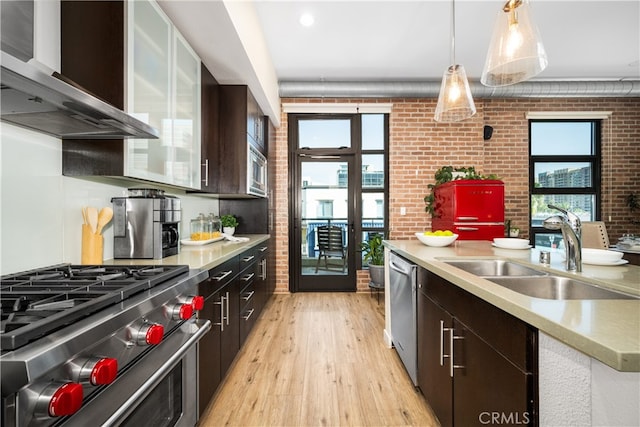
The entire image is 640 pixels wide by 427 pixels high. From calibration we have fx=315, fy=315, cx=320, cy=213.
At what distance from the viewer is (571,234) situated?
1.36m

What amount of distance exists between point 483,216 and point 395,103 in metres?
2.03

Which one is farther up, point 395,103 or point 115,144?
point 395,103

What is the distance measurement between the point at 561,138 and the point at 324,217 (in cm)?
395

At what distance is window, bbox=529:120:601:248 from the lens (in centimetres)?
492

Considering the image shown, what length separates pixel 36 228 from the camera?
1.43 m

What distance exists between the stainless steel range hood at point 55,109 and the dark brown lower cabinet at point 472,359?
1498 millimetres

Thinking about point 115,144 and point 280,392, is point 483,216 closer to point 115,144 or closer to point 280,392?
point 280,392

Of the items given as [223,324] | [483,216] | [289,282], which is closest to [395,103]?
[483,216]

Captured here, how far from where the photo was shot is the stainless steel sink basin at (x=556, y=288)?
1.16 m

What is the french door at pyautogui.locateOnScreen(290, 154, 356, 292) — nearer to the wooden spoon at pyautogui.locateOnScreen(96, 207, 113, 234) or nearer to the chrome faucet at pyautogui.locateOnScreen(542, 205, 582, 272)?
the wooden spoon at pyautogui.locateOnScreen(96, 207, 113, 234)

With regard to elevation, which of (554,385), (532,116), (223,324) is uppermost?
(532,116)

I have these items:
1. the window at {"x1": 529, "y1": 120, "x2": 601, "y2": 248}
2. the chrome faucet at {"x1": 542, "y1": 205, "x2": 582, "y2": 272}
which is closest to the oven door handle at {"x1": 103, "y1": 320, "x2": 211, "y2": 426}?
the chrome faucet at {"x1": 542, "y1": 205, "x2": 582, "y2": 272}

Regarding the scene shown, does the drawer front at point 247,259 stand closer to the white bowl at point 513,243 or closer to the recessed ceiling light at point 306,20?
the white bowl at point 513,243

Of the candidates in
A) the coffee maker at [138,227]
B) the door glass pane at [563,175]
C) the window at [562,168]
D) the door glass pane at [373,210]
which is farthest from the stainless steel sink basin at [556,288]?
the door glass pane at [563,175]
